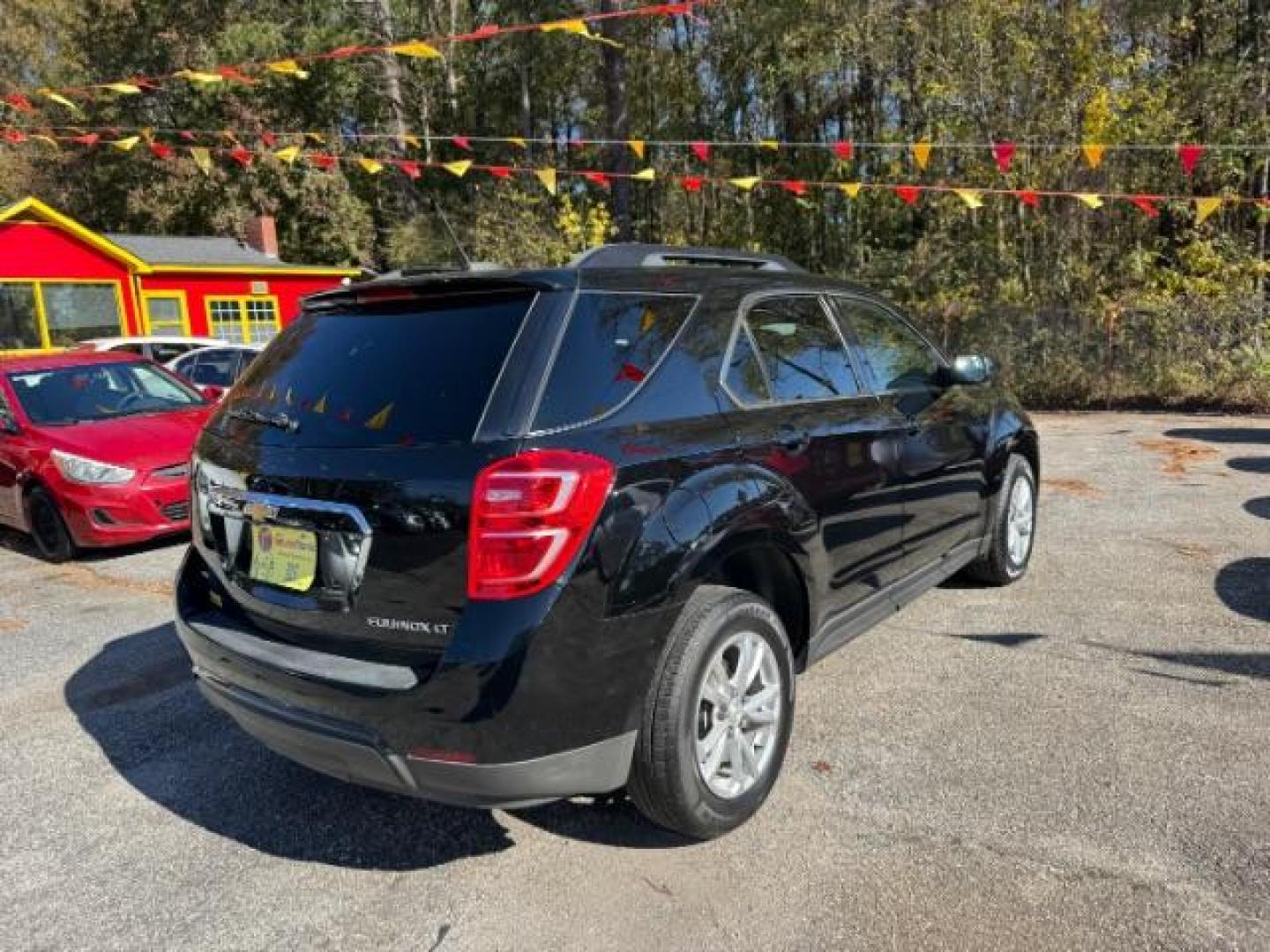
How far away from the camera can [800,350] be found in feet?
11.2

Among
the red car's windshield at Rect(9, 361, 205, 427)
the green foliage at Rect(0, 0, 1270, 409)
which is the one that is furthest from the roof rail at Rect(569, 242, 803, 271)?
the green foliage at Rect(0, 0, 1270, 409)

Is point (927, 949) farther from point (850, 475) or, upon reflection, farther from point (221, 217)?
point (221, 217)

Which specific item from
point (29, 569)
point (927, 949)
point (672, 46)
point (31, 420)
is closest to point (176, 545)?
point (29, 569)

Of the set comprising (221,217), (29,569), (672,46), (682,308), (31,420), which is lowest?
(29,569)

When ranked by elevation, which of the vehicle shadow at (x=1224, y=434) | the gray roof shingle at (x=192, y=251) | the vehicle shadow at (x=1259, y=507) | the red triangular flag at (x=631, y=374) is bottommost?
the vehicle shadow at (x=1224, y=434)

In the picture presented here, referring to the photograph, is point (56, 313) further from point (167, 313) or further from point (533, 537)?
point (533, 537)

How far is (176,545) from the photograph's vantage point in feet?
22.6

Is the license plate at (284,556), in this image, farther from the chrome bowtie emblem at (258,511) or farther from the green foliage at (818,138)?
the green foliage at (818,138)

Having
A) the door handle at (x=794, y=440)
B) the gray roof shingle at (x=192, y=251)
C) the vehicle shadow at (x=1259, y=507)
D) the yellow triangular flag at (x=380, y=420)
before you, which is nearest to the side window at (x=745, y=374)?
the door handle at (x=794, y=440)

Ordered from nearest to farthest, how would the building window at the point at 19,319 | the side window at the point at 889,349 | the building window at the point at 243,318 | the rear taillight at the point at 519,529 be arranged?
the rear taillight at the point at 519,529
the side window at the point at 889,349
the building window at the point at 19,319
the building window at the point at 243,318

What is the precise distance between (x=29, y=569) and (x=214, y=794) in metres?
4.45

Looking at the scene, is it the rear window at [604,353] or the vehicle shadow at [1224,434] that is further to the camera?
the vehicle shadow at [1224,434]

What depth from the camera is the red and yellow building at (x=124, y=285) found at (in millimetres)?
20359

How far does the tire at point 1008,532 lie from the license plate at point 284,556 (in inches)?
138
